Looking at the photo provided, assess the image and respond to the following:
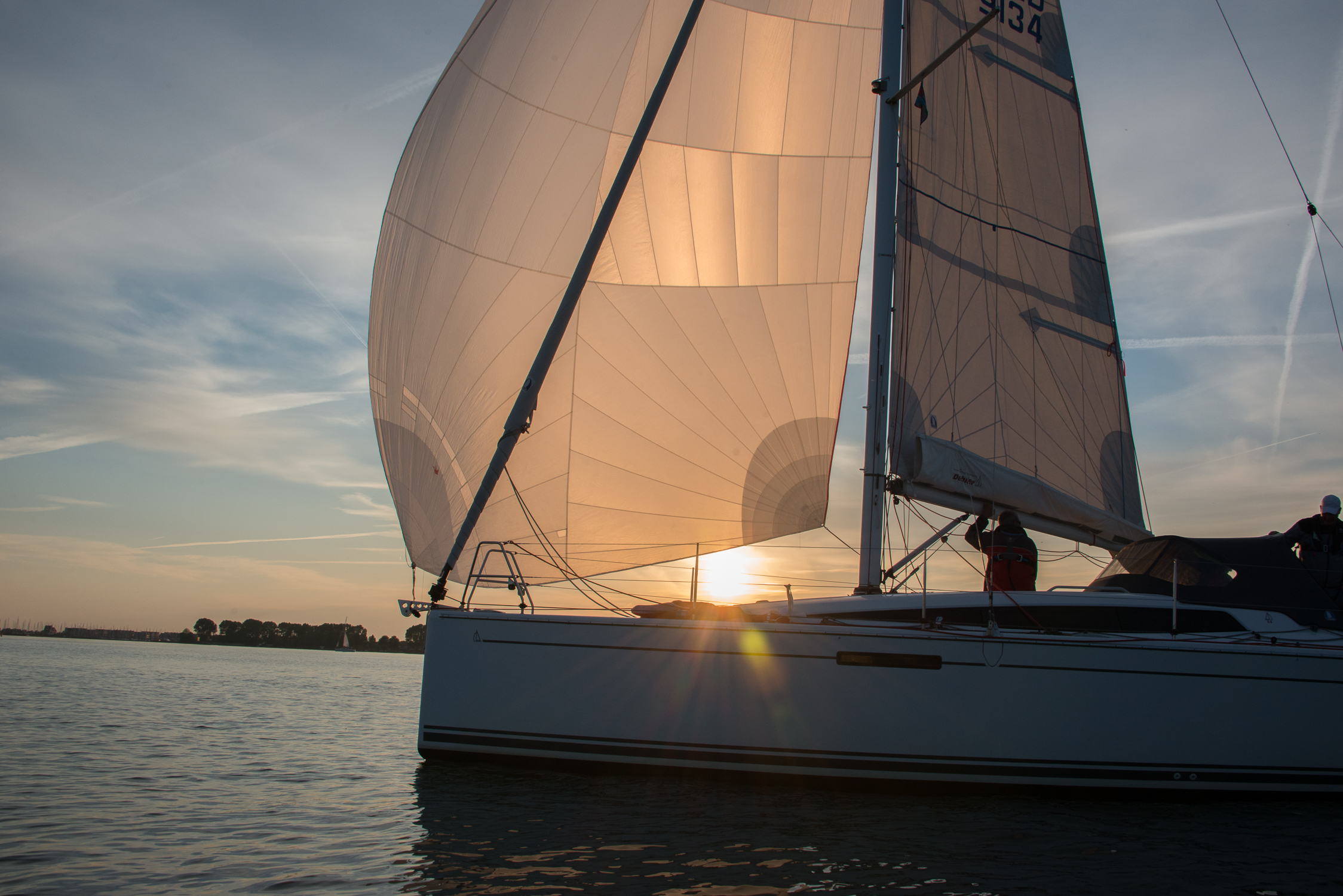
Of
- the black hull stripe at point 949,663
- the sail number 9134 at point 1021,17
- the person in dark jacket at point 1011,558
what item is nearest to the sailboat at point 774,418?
the black hull stripe at point 949,663

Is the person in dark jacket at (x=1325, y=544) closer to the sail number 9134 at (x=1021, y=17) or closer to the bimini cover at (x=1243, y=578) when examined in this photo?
the bimini cover at (x=1243, y=578)

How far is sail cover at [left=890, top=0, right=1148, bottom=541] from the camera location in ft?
26.3

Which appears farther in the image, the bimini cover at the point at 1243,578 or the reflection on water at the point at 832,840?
the bimini cover at the point at 1243,578

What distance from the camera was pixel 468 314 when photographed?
307 inches

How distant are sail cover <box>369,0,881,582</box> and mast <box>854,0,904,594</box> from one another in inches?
17.8

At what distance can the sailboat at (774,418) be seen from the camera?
6.06m

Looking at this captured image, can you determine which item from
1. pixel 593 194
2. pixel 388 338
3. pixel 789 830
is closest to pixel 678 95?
pixel 593 194

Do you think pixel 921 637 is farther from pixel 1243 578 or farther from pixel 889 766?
pixel 1243 578

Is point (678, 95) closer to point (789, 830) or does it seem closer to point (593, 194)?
Result: point (593, 194)

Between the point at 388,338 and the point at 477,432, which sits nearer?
the point at 477,432

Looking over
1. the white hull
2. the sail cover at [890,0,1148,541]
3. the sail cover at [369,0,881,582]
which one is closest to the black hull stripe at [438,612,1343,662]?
the white hull

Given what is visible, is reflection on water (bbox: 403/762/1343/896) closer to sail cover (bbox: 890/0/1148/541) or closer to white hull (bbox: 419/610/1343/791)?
white hull (bbox: 419/610/1343/791)

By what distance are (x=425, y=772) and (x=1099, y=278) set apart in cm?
874

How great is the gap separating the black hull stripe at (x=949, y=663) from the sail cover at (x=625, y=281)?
53.3 inches
